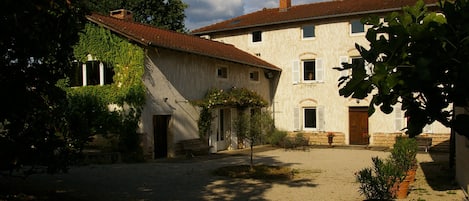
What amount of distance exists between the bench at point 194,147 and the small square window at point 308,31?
9.36m

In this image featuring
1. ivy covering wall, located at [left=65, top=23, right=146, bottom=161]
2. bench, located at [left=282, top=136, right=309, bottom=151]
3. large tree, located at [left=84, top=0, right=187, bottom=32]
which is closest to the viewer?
ivy covering wall, located at [left=65, top=23, right=146, bottom=161]

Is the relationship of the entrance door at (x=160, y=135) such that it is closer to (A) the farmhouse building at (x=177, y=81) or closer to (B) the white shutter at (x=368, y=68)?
(A) the farmhouse building at (x=177, y=81)

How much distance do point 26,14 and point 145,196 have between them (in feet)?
14.6

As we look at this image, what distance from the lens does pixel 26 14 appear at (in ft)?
20.2

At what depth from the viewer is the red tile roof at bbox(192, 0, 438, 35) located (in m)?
22.6

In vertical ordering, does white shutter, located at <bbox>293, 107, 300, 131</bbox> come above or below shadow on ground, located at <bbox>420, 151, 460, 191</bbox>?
above

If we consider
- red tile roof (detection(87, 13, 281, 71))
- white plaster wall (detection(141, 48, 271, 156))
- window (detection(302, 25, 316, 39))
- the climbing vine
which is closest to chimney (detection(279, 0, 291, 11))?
window (detection(302, 25, 316, 39))

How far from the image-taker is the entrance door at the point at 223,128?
2042 cm

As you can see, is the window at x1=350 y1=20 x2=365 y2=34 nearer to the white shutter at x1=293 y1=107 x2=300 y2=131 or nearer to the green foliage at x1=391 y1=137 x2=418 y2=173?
the white shutter at x1=293 y1=107 x2=300 y2=131

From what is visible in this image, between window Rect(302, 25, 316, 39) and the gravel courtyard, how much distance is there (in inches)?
430

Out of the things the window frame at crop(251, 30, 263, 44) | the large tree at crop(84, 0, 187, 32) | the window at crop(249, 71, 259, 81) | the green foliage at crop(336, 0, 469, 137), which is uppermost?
the large tree at crop(84, 0, 187, 32)

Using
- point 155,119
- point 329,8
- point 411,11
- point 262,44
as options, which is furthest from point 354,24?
point 411,11

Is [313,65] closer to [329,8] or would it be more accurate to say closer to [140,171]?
[329,8]

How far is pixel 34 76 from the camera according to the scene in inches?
280
